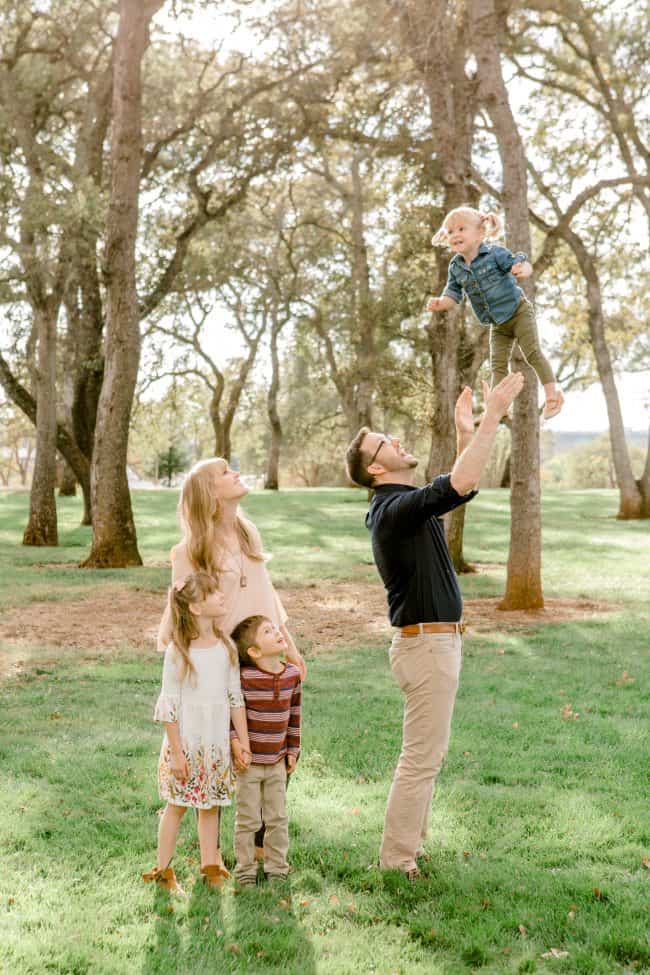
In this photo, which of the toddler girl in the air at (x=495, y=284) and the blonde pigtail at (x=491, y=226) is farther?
the blonde pigtail at (x=491, y=226)

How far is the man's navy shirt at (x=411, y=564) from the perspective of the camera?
14.3 feet

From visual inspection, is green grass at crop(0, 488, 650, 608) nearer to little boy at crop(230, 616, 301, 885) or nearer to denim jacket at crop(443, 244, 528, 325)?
little boy at crop(230, 616, 301, 885)

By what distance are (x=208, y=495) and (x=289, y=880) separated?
2.00 metres

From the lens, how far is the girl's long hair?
4352 millimetres

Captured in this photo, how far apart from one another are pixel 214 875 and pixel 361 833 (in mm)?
1039

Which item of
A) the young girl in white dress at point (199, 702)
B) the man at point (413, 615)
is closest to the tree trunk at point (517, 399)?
the man at point (413, 615)

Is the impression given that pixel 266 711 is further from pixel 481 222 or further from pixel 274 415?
pixel 274 415

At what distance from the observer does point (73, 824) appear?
5.31 metres

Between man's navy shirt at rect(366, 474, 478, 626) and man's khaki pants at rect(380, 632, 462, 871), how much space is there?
0.12 meters

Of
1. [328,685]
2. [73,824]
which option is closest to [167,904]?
[73,824]

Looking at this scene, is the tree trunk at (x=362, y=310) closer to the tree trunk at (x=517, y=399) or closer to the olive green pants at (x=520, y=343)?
the tree trunk at (x=517, y=399)

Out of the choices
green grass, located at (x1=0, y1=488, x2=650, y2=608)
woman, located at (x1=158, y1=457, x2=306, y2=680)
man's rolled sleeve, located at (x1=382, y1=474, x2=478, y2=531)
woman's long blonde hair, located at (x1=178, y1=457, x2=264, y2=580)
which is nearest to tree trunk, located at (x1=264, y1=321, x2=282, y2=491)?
green grass, located at (x1=0, y1=488, x2=650, y2=608)

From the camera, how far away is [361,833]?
525cm

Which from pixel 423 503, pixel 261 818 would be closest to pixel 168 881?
pixel 261 818
